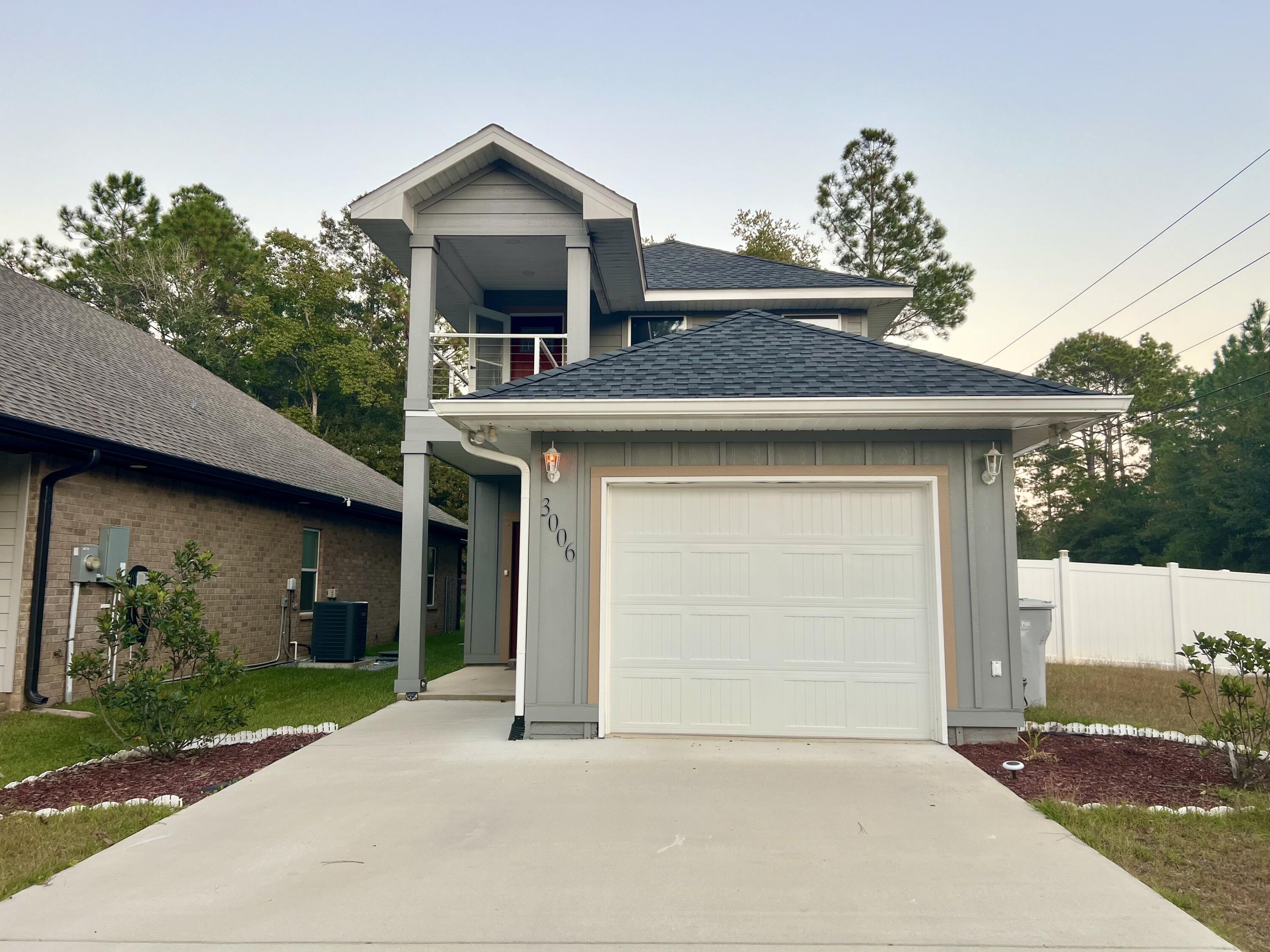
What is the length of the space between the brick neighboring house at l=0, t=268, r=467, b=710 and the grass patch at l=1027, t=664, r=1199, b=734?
391 inches

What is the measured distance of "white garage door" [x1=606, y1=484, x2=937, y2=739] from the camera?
659 cm

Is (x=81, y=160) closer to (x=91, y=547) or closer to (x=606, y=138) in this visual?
(x=606, y=138)

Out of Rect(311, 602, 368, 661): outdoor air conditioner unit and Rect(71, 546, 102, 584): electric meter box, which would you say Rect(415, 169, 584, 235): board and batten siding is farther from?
Rect(311, 602, 368, 661): outdoor air conditioner unit

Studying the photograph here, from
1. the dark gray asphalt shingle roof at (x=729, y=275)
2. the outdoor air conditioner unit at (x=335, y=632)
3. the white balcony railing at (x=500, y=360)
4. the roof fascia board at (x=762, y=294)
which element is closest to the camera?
the white balcony railing at (x=500, y=360)

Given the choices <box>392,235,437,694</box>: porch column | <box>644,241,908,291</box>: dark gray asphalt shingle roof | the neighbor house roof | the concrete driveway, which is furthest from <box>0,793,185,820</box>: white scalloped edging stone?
<box>644,241,908,291</box>: dark gray asphalt shingle roof

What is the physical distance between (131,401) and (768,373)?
8.96m

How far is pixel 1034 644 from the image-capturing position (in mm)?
8180

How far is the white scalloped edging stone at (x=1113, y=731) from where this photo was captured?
272 inches

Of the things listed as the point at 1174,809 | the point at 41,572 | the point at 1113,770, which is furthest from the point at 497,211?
the point at 1174,809

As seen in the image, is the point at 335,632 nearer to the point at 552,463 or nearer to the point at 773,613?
the point at 552,463

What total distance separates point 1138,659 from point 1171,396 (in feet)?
70.9

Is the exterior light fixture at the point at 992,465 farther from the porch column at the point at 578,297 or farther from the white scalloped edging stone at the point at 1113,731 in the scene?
the porch column at the point at 578,297

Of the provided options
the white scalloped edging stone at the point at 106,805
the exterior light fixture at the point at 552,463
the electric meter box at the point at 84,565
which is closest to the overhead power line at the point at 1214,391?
the exterior light fixture at the point at 552,463

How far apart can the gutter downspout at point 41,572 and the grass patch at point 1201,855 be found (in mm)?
9184
